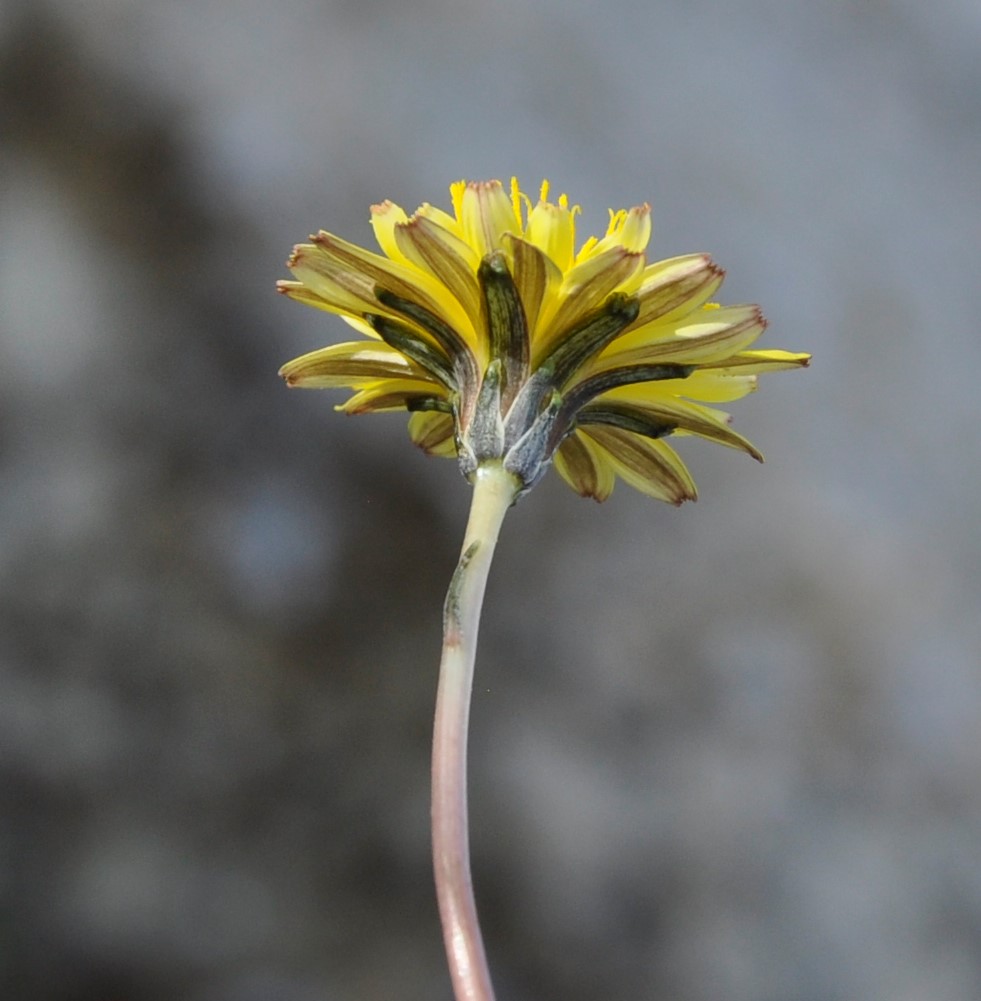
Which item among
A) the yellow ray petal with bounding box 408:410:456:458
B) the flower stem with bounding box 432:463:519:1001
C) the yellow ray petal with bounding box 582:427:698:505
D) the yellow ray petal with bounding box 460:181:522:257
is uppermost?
the yellow ray petal with bounding box 460:181:522:257

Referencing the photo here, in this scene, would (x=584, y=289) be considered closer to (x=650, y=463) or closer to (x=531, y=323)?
(x=531, y=323)

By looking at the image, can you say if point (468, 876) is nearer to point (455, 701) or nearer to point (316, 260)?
point (455, 701)

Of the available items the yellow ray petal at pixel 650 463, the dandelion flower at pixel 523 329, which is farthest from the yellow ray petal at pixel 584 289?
the yellow ray petal at pixel 650 463

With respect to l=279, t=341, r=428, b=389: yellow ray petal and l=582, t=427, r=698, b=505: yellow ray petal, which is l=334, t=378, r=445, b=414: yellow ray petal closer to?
l=279, t=341, r=428, b=389: yellow ray petal

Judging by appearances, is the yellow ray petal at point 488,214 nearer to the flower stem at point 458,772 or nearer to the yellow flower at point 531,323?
the yellow flower at point 531,323

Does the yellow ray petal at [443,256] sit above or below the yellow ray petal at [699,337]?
above

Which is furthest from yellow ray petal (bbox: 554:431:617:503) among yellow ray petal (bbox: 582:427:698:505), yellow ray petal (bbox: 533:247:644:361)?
yellow ray petal (bbox: 533:247:644:361)

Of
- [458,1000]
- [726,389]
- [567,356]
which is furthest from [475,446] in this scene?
[458,1000]
